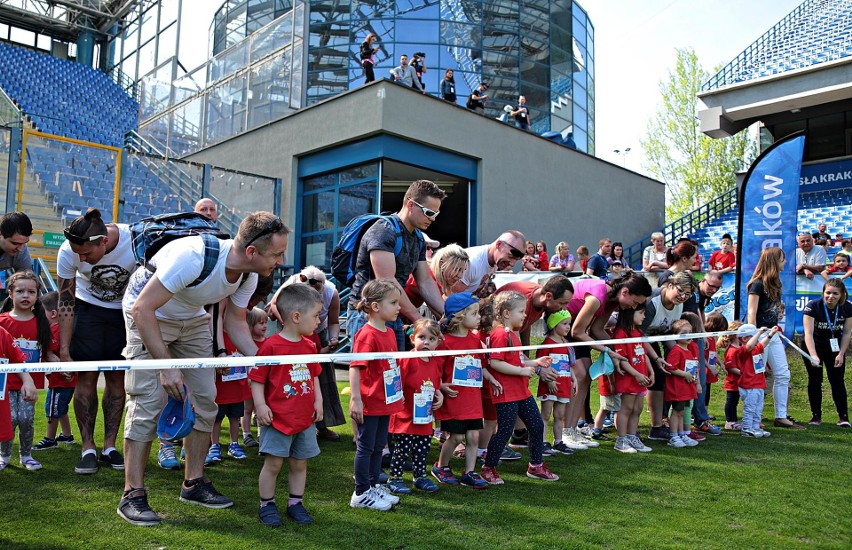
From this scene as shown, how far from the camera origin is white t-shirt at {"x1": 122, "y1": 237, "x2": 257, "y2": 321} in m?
3.35

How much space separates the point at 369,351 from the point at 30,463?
2711 millimetres

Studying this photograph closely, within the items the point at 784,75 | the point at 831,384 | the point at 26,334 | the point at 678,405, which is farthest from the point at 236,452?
the point at 784,75

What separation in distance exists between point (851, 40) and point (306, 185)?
1627cm

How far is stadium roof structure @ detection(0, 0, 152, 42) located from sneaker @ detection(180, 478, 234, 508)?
118 feet

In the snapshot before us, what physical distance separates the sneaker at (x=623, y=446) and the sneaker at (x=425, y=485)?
2.18 metres

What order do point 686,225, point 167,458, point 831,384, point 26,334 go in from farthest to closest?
point 686,225 < point 831,384 < point 26,334 < point 167,458

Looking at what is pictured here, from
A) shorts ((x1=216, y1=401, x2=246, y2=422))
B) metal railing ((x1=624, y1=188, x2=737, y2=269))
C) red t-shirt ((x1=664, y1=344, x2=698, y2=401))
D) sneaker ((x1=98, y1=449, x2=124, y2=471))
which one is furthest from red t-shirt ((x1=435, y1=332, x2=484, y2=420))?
metal railing ((x1=624, y1=188, x2=737, y2=269))

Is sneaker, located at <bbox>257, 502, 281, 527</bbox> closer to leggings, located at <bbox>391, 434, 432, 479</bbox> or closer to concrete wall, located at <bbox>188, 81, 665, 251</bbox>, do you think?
leggings, located at <bbox>391, 434, 432, 479</bbox>

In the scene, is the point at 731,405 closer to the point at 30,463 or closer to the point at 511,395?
the point at 511,395

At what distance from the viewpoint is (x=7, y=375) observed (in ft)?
14.7

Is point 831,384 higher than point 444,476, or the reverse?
point 831,384

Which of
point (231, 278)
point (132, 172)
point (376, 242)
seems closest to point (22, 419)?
point (231, 278)

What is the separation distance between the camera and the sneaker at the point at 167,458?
4.84 metres

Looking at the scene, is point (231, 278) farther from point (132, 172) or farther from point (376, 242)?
point (132, 172)
